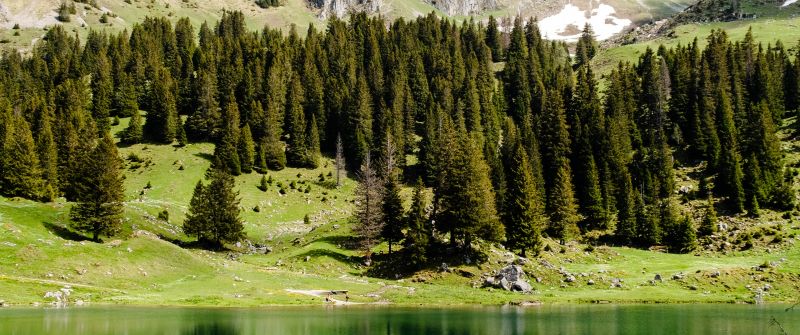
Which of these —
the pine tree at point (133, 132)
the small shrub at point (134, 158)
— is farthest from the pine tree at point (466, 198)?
the pine tree at point (133, 132)

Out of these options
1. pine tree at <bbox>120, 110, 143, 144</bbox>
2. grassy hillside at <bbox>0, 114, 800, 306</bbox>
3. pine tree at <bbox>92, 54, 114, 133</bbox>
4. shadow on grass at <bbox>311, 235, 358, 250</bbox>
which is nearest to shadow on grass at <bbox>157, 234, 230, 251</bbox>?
grassy hillside at <bbox>0, 114, 800, 306</bbox>

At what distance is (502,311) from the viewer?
52.2 meters

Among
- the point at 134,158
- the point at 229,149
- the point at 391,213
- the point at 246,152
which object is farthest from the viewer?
the point at 246,152

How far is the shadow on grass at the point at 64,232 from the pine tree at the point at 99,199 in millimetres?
856

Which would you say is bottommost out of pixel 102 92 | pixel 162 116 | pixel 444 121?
pixel 444 121

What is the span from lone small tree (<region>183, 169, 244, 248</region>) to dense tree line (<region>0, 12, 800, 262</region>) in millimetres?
15161

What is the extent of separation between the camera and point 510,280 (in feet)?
216

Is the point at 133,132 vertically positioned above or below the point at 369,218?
above

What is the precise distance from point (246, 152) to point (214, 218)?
3845 cm

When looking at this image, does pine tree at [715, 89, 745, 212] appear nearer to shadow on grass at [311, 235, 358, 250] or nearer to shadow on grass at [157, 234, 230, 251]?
shadow on grass at [311, 235, 358, 250]

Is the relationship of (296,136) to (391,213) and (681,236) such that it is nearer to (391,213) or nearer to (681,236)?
(391,213)

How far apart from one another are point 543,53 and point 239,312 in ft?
496

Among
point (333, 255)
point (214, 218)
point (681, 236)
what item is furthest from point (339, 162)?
point (681, 236)

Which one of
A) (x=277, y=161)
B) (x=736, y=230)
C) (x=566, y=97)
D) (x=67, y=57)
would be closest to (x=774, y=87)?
(x=566, y=97)
